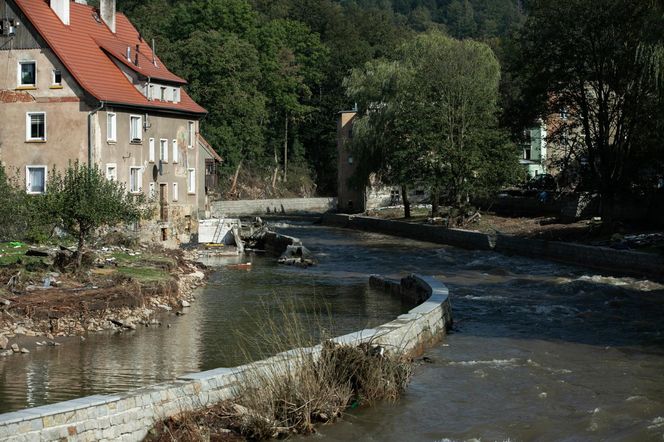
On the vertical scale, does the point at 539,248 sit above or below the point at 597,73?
below

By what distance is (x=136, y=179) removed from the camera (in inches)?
1866

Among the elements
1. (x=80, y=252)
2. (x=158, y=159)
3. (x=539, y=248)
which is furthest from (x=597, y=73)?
(x=80, y=252)

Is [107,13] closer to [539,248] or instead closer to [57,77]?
[57,77]

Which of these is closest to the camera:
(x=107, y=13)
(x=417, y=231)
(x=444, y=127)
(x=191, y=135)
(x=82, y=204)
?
(x=82, y=204)

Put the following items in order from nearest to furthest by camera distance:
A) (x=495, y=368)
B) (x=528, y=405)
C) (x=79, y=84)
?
(x=528, y=405) < (x=495, y=368) < (x=79, y=84)

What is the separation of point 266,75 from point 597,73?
56.4m

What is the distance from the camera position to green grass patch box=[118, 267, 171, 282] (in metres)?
29.5

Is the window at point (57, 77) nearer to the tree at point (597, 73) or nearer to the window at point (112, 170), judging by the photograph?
the window at point (112, 170)

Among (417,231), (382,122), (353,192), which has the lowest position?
(417,231)

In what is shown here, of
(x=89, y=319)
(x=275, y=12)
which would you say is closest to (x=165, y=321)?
(x=89, y=319)

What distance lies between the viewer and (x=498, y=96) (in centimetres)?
6562

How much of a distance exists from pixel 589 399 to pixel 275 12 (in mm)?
113400

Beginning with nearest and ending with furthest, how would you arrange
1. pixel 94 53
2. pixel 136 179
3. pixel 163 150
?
1. pixel 94 53
2. pixel 136 179
3. pixel 163 150

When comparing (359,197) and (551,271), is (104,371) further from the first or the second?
(359,197)
